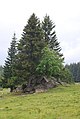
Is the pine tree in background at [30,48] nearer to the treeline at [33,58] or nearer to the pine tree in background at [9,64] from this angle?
the treeline at [33,58]

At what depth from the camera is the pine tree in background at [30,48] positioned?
2509 inches

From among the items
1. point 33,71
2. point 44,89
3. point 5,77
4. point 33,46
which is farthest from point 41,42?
point 5,77

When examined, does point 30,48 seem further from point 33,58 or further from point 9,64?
point 9,64

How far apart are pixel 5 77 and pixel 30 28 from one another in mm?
16405

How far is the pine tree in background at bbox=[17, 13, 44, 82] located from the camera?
63.7 metres

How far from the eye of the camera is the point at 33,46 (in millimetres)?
65125

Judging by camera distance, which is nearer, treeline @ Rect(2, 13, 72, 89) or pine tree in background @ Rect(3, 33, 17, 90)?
treeline @ Rect(2, 13, 72, 89)

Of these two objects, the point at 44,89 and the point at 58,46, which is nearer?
the point at 44,89

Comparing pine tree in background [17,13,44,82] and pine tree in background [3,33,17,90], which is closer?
pine tree in background [17,13,44,82]

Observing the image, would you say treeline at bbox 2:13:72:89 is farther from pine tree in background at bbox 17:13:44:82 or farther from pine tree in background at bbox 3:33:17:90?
pine tree in background at bbox 3:33:17:90

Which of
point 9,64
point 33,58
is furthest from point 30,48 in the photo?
point 9,64

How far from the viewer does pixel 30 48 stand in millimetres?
65188

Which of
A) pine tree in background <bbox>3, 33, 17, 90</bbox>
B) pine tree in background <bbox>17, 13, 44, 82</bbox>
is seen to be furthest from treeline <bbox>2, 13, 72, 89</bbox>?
pine tree in background <bbox>3, 33, 17, 90</bbox>

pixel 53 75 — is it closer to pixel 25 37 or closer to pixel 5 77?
pixel 25 37
